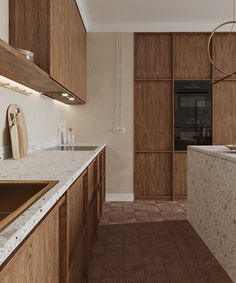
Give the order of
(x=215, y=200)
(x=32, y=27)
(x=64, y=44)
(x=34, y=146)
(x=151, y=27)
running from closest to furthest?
(x=32, y=27), (x=215, y=200), (x=64, y=44), (x=34, y=146), (x=151, y=27)

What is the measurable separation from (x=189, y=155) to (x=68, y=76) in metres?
1.52

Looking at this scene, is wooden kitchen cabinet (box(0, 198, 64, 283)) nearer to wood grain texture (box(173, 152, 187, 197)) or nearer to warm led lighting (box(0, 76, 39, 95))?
warm led lighting (box(0, 76, 39, 95))

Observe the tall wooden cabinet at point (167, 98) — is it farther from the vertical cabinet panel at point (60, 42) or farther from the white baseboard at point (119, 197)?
the vertical cabinet panel at point (60, 42)

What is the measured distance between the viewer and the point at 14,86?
253 cm

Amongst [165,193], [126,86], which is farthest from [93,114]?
[165,193]

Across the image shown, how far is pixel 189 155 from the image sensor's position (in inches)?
142

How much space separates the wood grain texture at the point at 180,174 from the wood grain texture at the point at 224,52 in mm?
1304

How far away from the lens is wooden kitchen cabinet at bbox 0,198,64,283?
707 mm

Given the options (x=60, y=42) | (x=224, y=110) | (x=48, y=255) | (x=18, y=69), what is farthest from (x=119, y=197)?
(x=48, y=255)

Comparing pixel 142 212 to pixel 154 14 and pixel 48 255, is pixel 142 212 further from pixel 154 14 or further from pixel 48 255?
pixel 48 255

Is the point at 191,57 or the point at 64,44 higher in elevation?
the point at 191,57

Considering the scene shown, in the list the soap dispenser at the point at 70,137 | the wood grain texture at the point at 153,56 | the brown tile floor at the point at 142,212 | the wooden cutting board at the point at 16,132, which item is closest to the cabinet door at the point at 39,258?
the wooden cutting board at the point at 16,132

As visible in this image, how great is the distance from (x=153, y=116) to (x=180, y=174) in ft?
3.13

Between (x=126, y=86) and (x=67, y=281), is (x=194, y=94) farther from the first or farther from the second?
(x=67, y=281)
